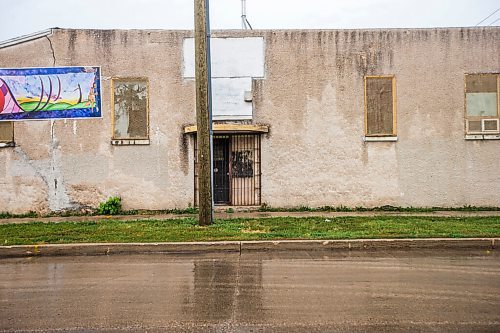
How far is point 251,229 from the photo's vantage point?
10.2 metres

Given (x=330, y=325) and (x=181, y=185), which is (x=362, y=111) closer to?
(x=181, y=185)

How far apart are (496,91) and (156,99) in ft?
32.4

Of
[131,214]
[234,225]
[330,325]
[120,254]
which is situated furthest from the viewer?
[131,214]

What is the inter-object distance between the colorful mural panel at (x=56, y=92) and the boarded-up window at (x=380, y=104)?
7.86 m

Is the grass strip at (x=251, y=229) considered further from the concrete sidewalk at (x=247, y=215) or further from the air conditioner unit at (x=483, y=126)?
the air conditioner unit at (x=483, y=126)

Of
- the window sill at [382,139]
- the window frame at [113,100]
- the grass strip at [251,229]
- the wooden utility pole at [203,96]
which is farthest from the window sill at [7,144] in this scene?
the window sill at [382,139]

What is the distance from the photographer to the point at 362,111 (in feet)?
46.6

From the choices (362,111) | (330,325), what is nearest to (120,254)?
(330,325)

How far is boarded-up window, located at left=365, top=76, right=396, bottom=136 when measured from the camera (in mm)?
14195

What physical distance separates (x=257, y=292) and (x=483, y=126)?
1084 centimetres

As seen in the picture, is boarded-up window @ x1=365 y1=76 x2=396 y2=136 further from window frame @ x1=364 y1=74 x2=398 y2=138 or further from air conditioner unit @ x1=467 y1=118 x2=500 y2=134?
air conditioner unit @ x1=467 y1=118 x2=500 y2=134

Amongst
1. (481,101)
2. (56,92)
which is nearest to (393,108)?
(481,101)

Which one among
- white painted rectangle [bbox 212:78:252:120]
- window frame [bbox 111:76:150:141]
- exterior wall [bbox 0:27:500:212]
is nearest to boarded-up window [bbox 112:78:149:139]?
window frame [bbox 111:76:150:141]

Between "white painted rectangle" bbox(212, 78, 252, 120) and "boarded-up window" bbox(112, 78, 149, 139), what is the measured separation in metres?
2.03
